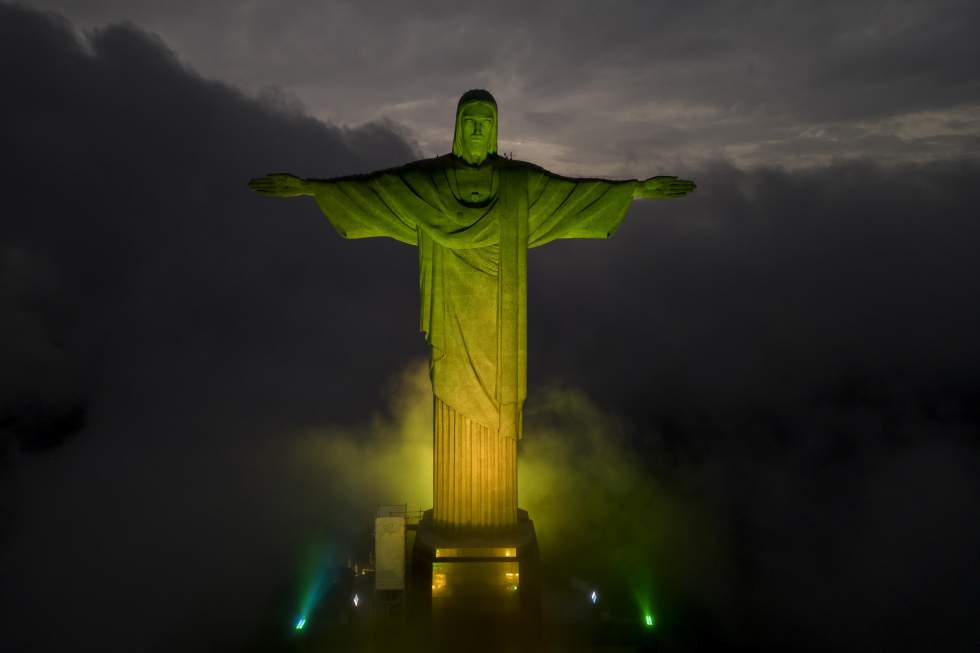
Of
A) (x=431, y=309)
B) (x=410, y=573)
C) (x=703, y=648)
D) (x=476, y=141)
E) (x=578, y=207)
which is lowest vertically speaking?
(x=703, y=648)

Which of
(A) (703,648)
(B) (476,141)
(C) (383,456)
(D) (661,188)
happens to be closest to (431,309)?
(B) (476,141)

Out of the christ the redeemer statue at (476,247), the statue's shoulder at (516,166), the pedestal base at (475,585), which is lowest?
the pedestal base at (475,585)

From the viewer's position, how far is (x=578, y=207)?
8.10 m

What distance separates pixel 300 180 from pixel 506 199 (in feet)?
7.88

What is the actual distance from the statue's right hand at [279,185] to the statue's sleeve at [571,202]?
270cm

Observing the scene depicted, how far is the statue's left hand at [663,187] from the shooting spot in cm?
796

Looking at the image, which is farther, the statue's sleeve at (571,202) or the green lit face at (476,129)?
the statue's sleeve at (571,202)

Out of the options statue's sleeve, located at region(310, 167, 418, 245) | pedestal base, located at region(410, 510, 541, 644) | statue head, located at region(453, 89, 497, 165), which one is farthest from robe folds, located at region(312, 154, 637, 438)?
pedestal base, located at region(410, 510, 541, 644)

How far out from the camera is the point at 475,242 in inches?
311

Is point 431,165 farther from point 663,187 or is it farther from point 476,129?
point 663,187

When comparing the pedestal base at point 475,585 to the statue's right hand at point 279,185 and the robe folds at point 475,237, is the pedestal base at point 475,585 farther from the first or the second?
the statue's right hand at point 279,185

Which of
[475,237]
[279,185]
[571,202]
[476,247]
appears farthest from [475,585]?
[279,185]

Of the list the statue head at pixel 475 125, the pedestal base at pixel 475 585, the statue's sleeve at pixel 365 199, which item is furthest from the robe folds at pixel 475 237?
the pedestal base at pixel 475 585

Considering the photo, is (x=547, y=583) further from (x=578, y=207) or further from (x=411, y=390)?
(x=411, y=390)
